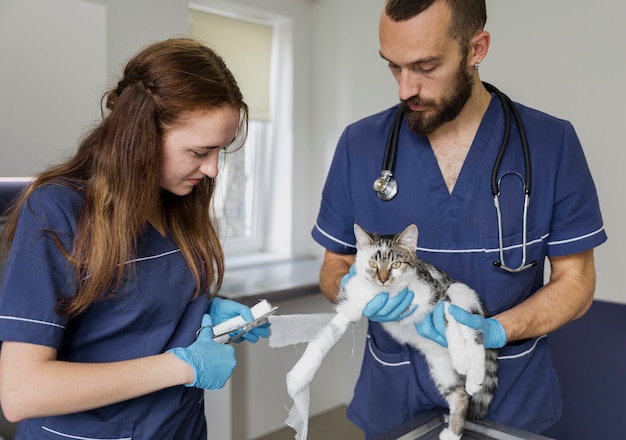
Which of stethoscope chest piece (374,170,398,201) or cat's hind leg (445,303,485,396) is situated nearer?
cat's hind leg (445,303,485,396)

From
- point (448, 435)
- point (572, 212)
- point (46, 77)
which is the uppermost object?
point (46, 77)

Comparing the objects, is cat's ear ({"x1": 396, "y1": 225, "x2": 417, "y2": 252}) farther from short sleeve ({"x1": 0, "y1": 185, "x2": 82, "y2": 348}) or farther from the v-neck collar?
short sleeve ({"x1": 0, "y1": 185, "x2": 82, "y2": 348})

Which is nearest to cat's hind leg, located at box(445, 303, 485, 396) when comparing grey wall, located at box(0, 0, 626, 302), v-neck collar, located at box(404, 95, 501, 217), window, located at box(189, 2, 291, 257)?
v-neck collar, located at box(404, 95, 501, 217)

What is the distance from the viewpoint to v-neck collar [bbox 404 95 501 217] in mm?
1287

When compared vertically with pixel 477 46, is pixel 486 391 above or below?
below

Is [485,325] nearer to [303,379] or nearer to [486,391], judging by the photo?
[486,391]

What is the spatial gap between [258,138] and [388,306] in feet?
7.07

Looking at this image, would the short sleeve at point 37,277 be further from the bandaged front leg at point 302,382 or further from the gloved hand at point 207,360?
the bandaged front leg at point 302,382

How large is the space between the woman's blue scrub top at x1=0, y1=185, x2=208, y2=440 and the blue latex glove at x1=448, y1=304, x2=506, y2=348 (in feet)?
1.82

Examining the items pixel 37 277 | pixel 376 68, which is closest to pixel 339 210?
pixel 37 277

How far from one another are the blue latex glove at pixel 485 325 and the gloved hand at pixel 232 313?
0.45 metres

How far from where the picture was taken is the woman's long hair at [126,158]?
3.14ft

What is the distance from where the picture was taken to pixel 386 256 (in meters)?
1.16

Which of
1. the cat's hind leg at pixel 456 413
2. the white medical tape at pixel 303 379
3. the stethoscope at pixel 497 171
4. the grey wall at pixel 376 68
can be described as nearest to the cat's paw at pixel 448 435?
the cat's hind leg at pixel 456 413
